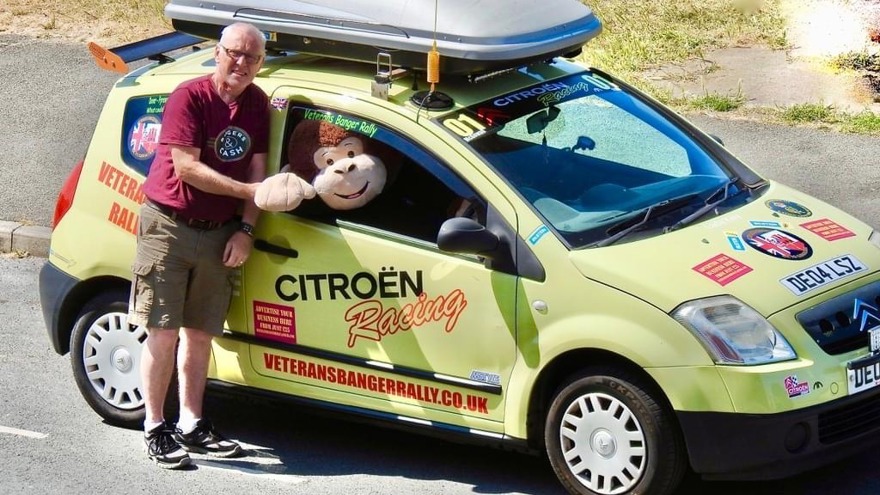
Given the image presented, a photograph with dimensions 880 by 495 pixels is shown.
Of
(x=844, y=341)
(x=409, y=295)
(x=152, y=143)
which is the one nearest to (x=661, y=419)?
(x=844, y=341)

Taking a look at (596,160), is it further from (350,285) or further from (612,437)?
(612,437)

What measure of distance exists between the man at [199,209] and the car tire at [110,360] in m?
0.36

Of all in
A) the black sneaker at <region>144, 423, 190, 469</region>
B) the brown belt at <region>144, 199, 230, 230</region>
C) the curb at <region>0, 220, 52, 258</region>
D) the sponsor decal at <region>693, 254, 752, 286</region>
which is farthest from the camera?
the curb at <region>0, 220, 52, 258</region>

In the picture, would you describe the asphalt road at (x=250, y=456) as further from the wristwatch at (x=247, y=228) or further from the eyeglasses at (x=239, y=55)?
the eyeglasses at (x=239, y=55)

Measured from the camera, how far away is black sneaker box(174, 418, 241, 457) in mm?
6211

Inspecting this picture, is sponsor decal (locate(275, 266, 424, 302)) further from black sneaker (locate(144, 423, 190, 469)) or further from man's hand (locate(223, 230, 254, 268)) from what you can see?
black sneaker (locate(144, 423, 190, 469))

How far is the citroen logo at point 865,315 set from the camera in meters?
5.32

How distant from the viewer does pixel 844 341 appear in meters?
5.23

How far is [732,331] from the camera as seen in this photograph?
5.11 m

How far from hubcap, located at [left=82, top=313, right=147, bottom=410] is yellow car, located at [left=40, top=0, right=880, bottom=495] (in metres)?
0.01

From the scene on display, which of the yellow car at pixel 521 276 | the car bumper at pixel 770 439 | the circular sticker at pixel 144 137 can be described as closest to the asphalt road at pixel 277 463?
the yellow car at pixel 521 276

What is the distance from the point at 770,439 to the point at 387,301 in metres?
1.60

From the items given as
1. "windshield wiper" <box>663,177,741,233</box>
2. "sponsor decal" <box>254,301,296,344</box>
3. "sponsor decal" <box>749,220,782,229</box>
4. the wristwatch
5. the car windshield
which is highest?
the car windshield

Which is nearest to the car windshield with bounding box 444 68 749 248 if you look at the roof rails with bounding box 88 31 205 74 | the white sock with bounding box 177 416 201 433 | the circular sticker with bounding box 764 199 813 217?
the circular sticker with bounding box 764 199 813 217
